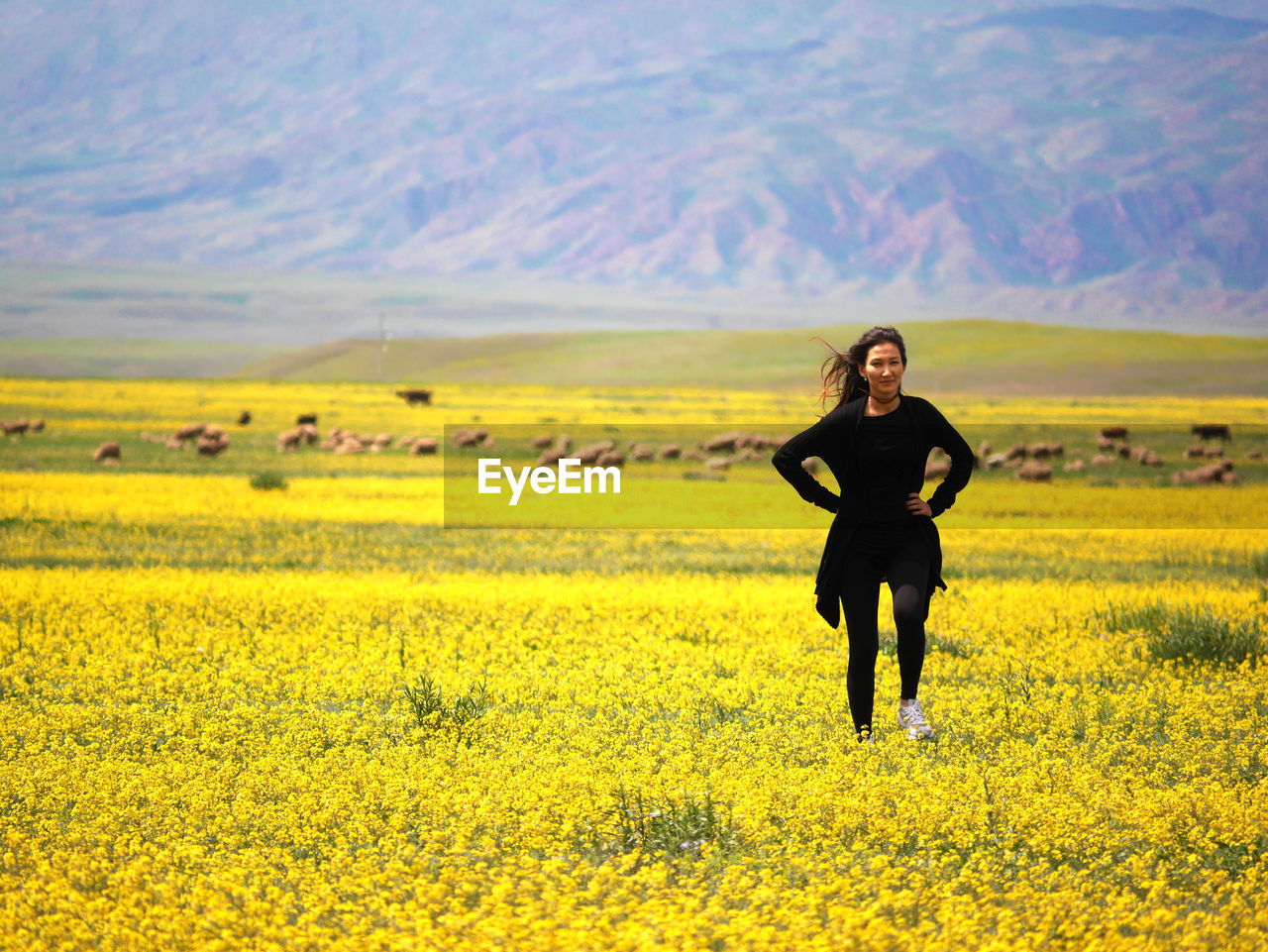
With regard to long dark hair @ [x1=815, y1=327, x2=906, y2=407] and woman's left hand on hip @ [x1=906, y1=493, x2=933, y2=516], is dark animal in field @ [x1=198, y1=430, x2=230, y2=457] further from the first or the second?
woman's left hand on hip @ [x1=906, y1=493, x2=933, y2=516]

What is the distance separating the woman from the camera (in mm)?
8602

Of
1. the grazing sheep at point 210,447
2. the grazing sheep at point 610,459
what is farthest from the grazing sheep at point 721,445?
the grazing sheep at point 210,447

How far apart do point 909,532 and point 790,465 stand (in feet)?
2.98

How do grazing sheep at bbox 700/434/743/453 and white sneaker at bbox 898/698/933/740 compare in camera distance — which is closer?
white sneaker at bbox 898/698/933/740

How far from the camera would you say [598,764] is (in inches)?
337

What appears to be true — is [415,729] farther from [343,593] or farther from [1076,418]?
[1076,418]

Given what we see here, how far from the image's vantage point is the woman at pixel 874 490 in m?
8.60

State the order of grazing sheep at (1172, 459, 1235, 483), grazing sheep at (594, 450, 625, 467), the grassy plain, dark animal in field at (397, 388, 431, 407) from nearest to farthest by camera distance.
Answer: the grassy plain, grazing sheep at (1172, 459, 1235, 483), grazing sheep at (594, 450, 625, 467), dark animal in field at (397, 388, 431, 407)

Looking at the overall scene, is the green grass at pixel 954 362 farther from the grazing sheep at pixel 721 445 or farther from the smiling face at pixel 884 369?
the smiling face at pixel 884 369

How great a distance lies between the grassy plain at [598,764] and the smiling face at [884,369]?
2197 millimetres

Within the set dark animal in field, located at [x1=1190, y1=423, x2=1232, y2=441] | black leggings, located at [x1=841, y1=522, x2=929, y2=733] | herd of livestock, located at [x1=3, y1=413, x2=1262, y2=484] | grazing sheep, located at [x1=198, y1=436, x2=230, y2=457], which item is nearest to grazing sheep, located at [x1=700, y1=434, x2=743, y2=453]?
herd of livestock, located at [x1=3, y1=413, x2=1262, y2=484]

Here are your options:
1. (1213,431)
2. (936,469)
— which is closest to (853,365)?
(936,469)

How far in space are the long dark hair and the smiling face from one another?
3cm

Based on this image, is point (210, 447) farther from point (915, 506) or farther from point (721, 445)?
point (915, 506)
